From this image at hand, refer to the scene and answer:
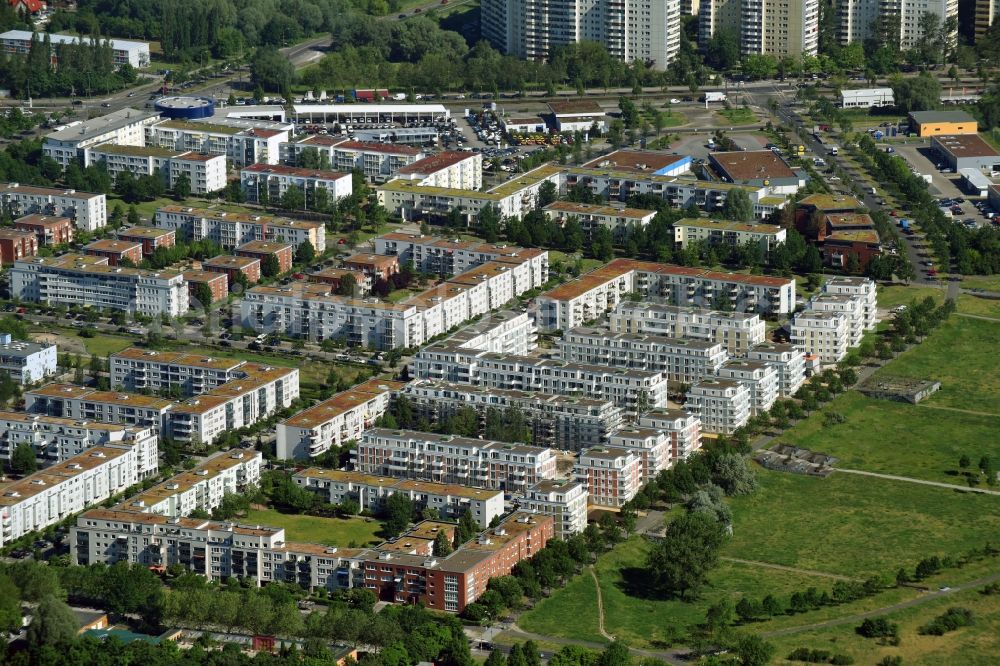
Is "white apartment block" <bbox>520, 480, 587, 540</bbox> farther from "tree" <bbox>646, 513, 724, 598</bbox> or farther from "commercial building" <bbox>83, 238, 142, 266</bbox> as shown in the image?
"commercial building" <bbox>83, 238, 142, 266</bbox>

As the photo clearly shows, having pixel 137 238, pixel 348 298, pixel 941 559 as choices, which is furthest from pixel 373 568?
pixel 137 238

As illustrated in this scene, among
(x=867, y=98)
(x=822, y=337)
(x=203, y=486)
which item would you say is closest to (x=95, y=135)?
(x=822, y=337)

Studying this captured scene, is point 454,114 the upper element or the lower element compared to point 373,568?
upper

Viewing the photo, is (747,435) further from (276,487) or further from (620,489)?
(276,487)

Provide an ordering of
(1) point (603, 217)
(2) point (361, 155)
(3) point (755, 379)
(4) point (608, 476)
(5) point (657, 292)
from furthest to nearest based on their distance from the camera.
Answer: (2) point (361, 155) → (1) point (603, 217) → (5) point (657, 292) → (3) point (755, 379) → (4) point (608, 476)

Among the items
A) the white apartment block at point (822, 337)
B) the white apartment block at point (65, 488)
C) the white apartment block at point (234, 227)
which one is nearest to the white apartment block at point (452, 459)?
the white apartment block at point (65, 488)

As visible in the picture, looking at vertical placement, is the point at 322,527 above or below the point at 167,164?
below

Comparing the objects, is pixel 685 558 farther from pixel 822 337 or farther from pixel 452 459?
pixel 822 337
